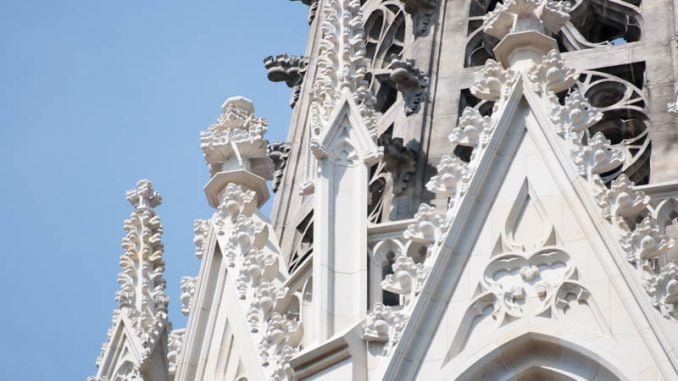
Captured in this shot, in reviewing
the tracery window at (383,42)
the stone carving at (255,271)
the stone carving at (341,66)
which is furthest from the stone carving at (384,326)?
the tracery window at (383,42)

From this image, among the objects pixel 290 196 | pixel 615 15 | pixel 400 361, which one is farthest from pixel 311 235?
pixel 400 361

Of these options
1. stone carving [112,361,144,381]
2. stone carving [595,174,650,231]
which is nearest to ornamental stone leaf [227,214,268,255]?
stone carving [112,361,144,381]

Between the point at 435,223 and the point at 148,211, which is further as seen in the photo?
the point at 148,211

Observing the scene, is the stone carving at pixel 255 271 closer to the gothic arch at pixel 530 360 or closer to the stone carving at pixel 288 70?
the gothic arch at pixel 530 360

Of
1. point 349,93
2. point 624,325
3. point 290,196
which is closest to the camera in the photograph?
point 624,325

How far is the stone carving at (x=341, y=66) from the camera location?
31.6 metres

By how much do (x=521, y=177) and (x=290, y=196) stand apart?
6373 mm

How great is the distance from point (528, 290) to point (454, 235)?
100 centimetres

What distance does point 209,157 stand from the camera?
32.0m

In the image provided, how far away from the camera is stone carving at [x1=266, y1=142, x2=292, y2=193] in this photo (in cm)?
3678

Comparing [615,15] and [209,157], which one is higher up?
[615,15]

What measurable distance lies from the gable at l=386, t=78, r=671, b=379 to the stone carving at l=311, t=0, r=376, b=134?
1819 mm

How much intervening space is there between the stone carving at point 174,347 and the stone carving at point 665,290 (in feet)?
15.9

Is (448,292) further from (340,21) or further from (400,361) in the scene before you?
(340,21)
